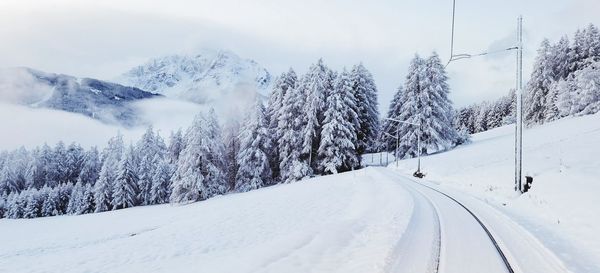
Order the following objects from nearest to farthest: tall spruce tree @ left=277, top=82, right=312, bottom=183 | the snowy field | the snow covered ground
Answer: the snow covered ground < the snowy field < tall spruce tree @ left=277, top=82, right=312, bottom=183

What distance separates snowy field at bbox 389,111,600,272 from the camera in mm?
10617

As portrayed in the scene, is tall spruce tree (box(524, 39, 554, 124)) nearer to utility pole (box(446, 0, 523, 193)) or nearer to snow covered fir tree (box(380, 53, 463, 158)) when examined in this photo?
snow covered fir tree (box(380, 53, 463, 158))

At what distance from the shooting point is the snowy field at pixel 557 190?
10617mm

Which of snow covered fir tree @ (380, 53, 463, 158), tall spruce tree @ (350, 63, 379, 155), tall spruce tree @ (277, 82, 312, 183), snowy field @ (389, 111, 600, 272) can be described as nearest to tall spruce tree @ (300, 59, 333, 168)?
tall spruce tree @ (277, 82, 312, 183)

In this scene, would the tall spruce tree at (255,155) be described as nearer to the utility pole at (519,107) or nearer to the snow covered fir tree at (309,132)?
the snow covered fir tree at (309,132)

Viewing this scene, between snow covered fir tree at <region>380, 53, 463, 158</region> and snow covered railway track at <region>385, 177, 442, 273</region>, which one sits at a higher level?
snow covered fir tree at <region>380, 53, 463, 158</region>

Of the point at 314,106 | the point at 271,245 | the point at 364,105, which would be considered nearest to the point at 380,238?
the point at 271,245

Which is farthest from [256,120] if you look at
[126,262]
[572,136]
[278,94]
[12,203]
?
[12,203]

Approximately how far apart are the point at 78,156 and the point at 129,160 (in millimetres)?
39873

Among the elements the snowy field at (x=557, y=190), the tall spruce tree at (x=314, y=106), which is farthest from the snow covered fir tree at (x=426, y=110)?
the snowy field at (x=557, y=190)

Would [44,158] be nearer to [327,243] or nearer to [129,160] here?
[129,160]

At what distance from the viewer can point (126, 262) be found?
37.2 feet

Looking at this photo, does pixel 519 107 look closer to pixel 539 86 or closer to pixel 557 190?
pixel 557 190

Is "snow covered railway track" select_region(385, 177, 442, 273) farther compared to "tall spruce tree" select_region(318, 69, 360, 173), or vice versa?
"tall spruce tree" select_region(318, 69, 360, 173)
